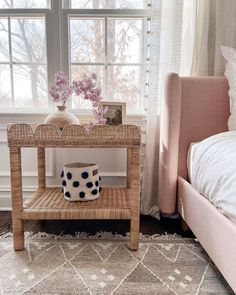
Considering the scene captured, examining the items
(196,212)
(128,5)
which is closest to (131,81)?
(128,5)

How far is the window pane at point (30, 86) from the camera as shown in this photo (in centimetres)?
208

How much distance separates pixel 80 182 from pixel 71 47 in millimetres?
986

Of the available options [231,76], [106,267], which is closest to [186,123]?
[231,76]

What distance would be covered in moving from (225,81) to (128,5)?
0.84 m

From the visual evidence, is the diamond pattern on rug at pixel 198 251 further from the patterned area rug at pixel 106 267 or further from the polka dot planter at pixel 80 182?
the polka dot planter at pixel 80 182

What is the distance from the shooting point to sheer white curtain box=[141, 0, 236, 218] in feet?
5.87

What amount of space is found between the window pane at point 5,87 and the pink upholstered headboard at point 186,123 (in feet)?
3.75

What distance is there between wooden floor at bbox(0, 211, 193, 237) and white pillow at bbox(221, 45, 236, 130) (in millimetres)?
714

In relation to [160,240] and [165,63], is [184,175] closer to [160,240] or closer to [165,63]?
[160,240]

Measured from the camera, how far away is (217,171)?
1240mm

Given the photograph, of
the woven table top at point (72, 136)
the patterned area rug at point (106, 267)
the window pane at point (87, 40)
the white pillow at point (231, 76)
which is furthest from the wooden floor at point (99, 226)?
the window pane at point (87, 40)

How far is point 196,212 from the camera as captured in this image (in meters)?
1.43

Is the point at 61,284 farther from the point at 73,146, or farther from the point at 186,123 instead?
the point at 186,123

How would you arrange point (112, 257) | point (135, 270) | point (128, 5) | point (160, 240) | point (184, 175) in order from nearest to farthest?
point (135, 270), point (112, 257), point (160, 240), point (184, 175), point (128, 5)
